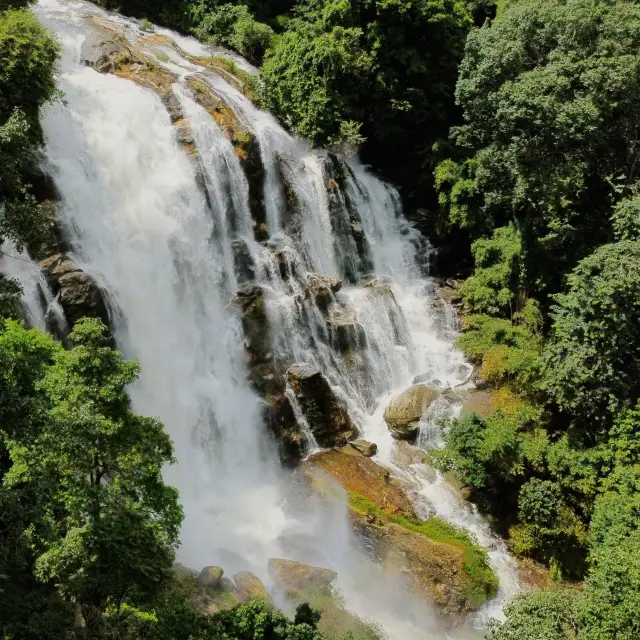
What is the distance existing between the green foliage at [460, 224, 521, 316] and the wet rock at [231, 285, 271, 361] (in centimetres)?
905

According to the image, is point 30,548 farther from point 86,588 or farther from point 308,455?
point 308,455

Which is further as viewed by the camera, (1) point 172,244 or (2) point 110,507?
(1) point 172,244

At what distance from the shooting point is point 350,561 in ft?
49.1

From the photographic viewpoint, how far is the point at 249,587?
517 inches

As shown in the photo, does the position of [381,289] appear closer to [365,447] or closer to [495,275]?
[495,275]

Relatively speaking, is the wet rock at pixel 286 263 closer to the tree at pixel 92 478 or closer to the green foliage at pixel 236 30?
the tree at pixel 92 478

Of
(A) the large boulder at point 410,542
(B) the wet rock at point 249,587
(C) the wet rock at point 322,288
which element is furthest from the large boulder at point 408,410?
(B) the wet rock at point 249,587

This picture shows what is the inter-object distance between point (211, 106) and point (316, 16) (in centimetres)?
824

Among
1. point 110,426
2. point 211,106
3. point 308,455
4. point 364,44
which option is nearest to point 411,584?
point 308,455

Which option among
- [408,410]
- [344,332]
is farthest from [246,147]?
[408,410]

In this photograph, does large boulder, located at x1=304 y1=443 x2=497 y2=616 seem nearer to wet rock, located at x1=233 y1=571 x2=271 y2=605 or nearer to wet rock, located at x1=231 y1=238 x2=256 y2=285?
wet rock, located at x1=233 y1=571 x2=271 y2=605

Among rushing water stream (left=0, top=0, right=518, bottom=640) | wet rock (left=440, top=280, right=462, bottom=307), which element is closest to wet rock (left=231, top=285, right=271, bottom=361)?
rushing water stream (left=0, top=0, right=518, bottom=640)

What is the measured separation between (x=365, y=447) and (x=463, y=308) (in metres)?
8.43


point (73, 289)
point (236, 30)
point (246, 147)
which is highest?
point (236, 30)
